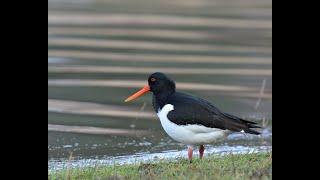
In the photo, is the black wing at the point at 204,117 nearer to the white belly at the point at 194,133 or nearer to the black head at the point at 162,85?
the white belly at the point at 194,133

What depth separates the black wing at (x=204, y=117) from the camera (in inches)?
326

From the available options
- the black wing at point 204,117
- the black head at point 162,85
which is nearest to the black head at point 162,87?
the black head at point 162,85

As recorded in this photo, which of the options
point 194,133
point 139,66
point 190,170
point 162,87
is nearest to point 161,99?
point 162,87

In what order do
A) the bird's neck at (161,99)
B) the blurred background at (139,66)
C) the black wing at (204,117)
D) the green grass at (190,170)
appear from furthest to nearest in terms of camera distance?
the blurred background at (139,66)
the bird's neck at (161,99)
the black wing at (204,117)
the green grass at (190,170)

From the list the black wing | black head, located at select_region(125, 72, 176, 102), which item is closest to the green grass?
the black wing

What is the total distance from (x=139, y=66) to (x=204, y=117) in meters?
8.58

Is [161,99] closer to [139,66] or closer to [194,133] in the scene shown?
[194,133]

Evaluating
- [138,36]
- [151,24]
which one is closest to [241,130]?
[138,36]

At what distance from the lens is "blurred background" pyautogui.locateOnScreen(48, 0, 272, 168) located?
11.8 metres

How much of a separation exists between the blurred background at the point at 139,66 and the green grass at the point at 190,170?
2188mm
